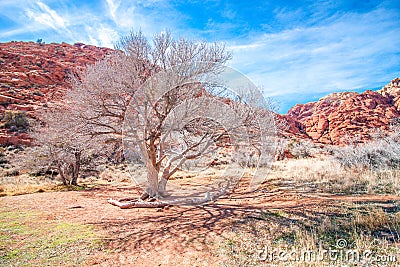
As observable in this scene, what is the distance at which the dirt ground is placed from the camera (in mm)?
3844

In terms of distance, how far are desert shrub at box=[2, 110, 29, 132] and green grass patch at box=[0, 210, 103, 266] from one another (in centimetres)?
2373

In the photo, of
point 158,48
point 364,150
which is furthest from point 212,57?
point 364,150

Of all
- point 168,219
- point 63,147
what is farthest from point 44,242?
point 63,147

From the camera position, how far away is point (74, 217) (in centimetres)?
612

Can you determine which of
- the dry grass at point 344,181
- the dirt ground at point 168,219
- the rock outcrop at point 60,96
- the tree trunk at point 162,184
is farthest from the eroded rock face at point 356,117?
the tree trunk at point 162,184

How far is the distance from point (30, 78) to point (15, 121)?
50.6ft

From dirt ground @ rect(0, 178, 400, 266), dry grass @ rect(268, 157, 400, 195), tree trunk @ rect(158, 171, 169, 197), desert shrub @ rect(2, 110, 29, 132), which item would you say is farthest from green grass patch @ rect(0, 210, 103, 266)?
desert shrub @ rect(2, 110, 29, 132)

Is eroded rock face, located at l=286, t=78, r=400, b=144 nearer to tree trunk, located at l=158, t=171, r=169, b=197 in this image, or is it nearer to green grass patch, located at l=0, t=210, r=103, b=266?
tree trunk, located at l=158, t=171, r=169, b=197

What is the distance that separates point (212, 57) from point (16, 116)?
27305mm

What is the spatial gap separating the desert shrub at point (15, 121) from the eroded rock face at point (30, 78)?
0.83m

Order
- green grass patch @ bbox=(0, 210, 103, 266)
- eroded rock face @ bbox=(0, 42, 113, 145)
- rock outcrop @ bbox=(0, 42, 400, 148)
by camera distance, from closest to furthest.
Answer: green grass patch @ bbox=(0, 210, 103, 266) < eroded rock face @ bbox=(0, 42, 113, 145) < rock outcrop @ bbox=(0, 42, 400, 148)

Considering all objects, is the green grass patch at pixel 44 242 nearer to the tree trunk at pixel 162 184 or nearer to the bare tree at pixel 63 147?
the bare tree at pixel 63 147

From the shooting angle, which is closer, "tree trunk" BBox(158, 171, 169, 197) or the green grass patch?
the green grass patch

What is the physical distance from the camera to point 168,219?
20.0ft
